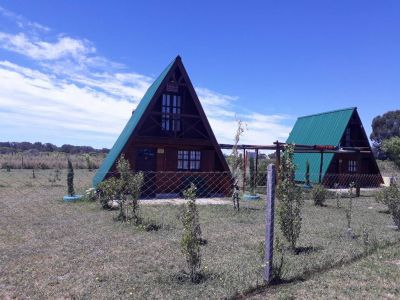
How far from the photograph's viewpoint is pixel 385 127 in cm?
8050

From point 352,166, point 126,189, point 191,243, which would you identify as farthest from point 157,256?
point 352,166

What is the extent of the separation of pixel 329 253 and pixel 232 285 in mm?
2976

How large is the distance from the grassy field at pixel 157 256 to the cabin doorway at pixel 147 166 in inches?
236

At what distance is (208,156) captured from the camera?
20797 millimetres

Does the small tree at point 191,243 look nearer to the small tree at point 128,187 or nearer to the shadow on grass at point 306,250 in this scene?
the shadow on grass at point 306,250

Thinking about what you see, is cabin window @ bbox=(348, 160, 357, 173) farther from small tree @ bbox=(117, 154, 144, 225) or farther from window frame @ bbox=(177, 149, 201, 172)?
small tree @ bbox=(117, 154, 144, 225)

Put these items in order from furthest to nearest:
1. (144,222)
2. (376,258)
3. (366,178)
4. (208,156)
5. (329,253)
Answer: (366,178) → (208,156) → (144,222) → (329,253) → (376,258)

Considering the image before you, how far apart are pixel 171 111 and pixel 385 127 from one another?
234 ft

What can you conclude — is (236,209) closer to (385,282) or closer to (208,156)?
(208,156)

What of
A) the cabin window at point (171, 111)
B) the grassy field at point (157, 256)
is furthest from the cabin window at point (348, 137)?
the grassy field at point (157, 256)

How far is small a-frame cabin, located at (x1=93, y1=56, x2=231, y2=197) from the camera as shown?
1948 centimetres

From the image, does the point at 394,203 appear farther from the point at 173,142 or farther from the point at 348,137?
the point at 348,137

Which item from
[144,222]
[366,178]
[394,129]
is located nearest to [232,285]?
[144,222]

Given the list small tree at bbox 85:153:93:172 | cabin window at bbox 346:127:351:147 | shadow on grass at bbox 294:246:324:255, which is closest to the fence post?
shadow on grass at bbox 294:246:324:255
